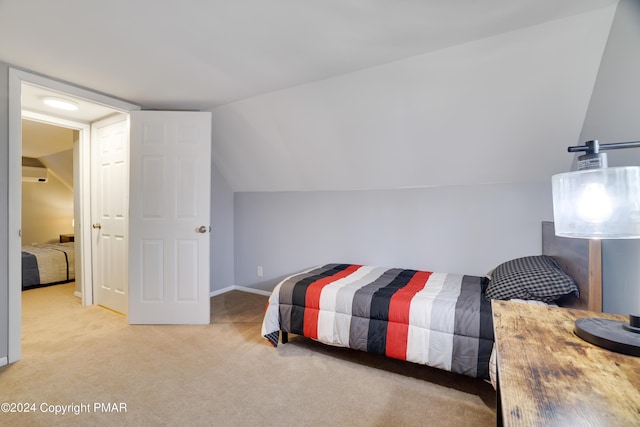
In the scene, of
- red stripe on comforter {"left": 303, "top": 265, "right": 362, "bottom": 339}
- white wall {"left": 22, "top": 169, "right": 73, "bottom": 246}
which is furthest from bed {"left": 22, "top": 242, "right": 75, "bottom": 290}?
red stripe on comforter {"left": 303, "top": 265, "right": 362, "bottom": 339}

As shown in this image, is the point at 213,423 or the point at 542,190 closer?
the point at 213,423

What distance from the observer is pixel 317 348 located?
257 centimetres

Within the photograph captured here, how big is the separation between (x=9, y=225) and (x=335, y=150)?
2658mm

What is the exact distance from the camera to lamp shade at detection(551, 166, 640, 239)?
854mm

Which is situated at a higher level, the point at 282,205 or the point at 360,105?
the point at 360,105

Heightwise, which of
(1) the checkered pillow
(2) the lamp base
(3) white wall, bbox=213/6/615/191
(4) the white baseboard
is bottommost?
(4) the white baseboard

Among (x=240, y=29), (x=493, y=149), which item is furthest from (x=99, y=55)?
(x=493, y=149)

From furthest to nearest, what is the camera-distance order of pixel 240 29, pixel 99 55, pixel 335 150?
1. pixel 335 150
2. pixel 99 55
3. pixel 240 29

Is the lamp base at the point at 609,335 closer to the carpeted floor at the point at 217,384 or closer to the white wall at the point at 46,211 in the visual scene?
the carpeted floor at the point at 217,384

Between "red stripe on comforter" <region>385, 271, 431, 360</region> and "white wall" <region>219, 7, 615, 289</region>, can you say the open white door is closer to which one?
"white wall" <region>219, 7, 615, 289</region>

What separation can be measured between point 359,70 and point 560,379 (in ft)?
7.55

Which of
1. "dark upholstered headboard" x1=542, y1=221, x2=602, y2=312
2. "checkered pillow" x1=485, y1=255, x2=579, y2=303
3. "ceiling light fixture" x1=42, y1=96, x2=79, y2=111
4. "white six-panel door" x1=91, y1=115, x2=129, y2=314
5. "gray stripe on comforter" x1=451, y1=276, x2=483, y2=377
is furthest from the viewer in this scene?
"white six-panel door" x1=91, y1=115, x2=129, y2=314

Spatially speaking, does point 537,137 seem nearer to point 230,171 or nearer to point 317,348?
point 317,348

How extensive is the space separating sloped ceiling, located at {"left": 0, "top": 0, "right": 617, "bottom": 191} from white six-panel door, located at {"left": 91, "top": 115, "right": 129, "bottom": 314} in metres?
0.56
